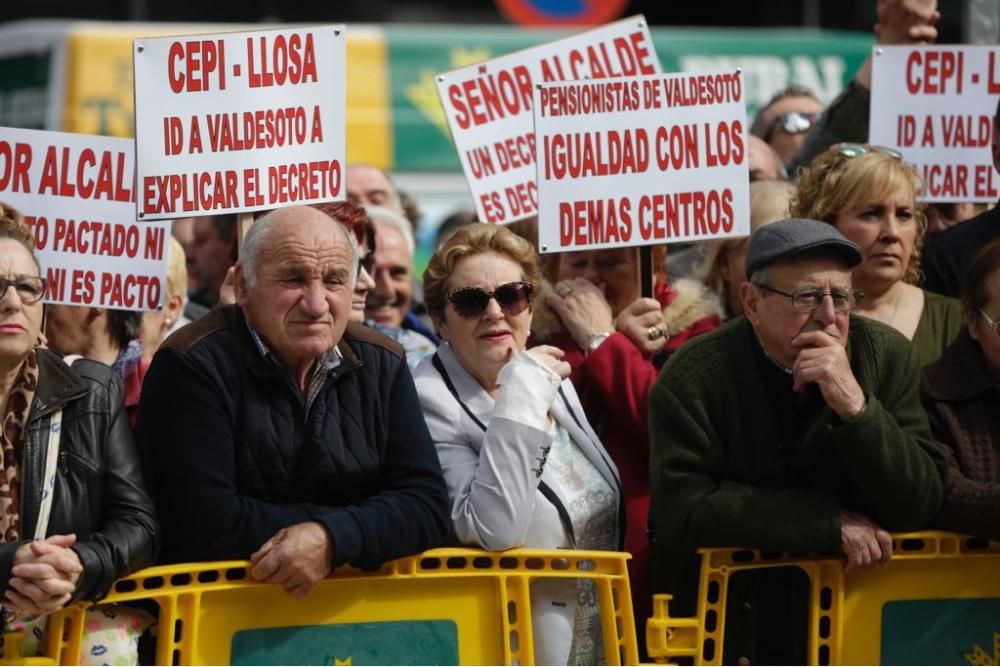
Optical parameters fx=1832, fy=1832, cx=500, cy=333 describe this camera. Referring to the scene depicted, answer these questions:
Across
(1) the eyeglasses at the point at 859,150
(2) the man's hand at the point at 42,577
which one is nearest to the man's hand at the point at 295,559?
(2) the man's hand at the point at 42,577

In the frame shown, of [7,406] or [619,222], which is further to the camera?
[619,222]

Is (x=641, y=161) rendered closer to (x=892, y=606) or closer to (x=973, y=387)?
(x=973, y=387)

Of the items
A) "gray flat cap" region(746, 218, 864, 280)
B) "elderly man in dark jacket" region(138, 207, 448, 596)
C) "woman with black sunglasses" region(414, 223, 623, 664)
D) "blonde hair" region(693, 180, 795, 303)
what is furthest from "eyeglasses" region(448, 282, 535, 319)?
"blonde hair" region(693, 180, 795, 303)

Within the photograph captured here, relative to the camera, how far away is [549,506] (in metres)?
5.09

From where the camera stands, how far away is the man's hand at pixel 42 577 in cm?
420

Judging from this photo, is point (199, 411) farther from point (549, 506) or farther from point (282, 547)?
point (549, 506)

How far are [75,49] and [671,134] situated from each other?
754 centimetres

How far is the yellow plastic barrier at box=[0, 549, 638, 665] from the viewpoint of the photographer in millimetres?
4465

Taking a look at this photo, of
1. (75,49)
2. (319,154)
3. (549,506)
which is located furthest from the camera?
(75,49)

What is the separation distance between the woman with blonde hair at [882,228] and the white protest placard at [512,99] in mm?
1050

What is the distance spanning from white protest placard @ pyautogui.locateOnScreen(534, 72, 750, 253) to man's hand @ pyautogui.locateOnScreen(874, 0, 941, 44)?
1076mm

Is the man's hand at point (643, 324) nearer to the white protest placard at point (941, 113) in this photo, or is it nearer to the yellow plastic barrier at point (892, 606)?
the yellow plastic barrier at point (892, 606)

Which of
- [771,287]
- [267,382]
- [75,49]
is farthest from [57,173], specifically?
[75,49]

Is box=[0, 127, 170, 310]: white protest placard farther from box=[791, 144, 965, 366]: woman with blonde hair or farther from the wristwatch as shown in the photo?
box=[791, 144, 965, 366]: woman with blonde hair
